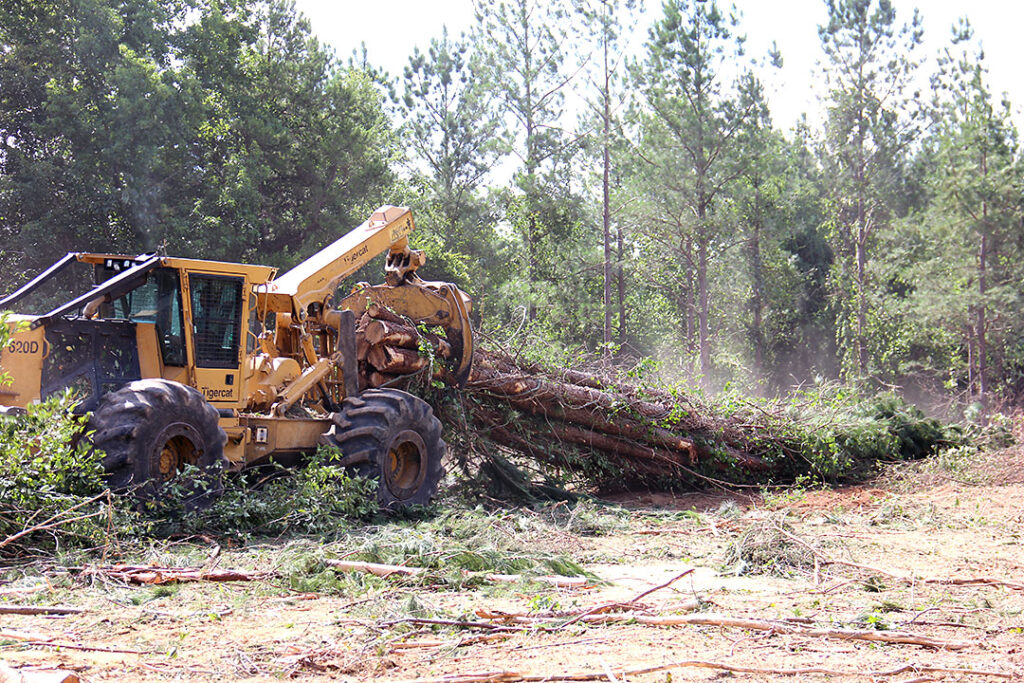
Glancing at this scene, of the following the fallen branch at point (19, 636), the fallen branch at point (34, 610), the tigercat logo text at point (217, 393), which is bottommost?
the fallen branch at point (34, 610)

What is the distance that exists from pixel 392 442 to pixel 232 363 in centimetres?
185

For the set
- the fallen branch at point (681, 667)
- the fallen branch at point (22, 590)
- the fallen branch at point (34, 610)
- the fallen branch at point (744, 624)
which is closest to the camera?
the fallen branch at point (681, 667)

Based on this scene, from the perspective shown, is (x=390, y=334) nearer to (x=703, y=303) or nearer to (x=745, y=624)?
(x=745, y=624)

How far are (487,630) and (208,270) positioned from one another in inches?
219

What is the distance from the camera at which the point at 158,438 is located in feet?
27.8

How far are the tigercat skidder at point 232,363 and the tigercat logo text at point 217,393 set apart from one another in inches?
0.6

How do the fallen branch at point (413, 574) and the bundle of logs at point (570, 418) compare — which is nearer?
the fallen branch at point (413, 574)

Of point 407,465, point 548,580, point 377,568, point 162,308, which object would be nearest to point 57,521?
point 377,568

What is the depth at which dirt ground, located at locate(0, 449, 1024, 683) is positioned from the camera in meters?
4.99

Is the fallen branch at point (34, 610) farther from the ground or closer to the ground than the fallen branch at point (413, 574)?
farther from the ground

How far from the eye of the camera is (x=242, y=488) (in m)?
9.65

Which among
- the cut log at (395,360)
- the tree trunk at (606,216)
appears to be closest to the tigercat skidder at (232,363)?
the cut log at (395,360)

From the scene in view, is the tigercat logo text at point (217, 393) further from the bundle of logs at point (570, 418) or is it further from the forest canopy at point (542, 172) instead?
the forest canopy at point (542, 172)

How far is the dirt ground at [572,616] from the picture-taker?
4992 millimetres
